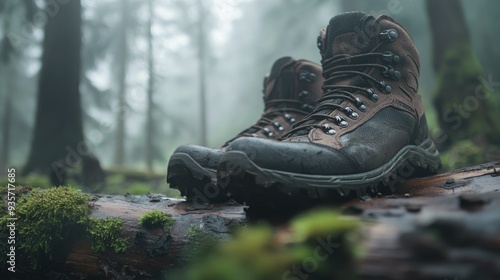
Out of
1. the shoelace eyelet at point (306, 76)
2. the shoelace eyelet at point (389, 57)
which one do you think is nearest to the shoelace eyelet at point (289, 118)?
the shoelace eyelet at point (306, 76)

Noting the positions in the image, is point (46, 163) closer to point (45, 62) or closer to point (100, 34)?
point (45, 62)

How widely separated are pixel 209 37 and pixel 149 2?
11.8ft

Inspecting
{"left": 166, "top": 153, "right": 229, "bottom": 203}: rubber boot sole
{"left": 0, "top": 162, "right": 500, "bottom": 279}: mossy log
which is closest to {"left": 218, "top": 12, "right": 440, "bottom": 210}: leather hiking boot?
{"left": 0, "top": 162, "right": 500, "bottom": 279}: mossy log

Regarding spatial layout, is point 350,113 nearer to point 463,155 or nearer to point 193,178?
point 193,178

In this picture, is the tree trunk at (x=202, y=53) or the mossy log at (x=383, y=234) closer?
the mossy log at (x=383, y=234)

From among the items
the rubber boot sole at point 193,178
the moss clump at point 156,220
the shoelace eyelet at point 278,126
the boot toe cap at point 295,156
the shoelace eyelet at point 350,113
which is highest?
the shoelace eyelet at point 350,113

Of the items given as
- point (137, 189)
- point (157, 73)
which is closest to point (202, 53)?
point (157, 73)

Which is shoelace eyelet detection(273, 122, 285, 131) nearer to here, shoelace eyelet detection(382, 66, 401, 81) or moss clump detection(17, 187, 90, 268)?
shoelace eyelet detection(382, 66, 401, 81)

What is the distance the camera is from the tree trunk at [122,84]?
55.3 ft

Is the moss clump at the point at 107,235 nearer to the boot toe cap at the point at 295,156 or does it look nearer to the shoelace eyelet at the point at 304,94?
the boot toe cap at the point at 295,156

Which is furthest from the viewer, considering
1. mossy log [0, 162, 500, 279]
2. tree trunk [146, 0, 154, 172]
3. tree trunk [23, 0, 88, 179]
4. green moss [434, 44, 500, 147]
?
tree trunk [146, 0, 154, 172]

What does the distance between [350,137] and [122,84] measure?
17.1m

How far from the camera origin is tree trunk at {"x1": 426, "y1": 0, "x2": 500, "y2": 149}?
18.3ft

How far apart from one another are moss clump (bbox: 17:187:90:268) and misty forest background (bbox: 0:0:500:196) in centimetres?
284
